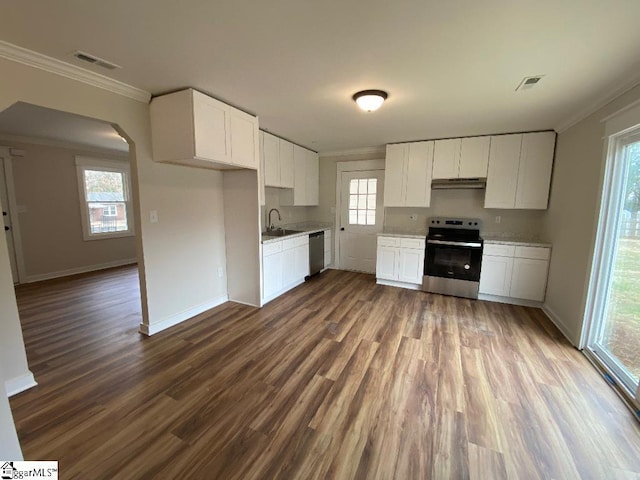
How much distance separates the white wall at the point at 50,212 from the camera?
4477 mm

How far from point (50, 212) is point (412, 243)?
6.33 metres

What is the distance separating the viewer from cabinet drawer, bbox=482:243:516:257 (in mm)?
3754

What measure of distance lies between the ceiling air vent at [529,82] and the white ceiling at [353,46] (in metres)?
0.05

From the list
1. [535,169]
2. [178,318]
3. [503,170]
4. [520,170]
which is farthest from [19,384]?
[535,169]

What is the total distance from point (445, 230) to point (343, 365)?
3137 millimetres

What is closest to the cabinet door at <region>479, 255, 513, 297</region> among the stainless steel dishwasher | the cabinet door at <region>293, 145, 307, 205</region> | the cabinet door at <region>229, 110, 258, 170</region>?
the stainless steel dishwasher

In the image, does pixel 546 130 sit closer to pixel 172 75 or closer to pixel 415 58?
pixel 415 58

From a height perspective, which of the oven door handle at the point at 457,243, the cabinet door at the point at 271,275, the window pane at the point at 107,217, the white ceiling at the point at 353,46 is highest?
the white ceiling at the point at 353,46

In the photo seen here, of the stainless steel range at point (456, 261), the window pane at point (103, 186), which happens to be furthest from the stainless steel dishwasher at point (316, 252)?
the window pane at point (103, 186)

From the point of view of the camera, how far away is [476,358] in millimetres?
2512

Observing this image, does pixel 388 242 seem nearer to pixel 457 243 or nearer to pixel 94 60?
pixel 457 243

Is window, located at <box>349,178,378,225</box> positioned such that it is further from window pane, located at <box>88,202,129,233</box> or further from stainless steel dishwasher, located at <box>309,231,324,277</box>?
window pane, located at <box>88,202,129,233</box>

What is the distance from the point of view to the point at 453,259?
4062mm

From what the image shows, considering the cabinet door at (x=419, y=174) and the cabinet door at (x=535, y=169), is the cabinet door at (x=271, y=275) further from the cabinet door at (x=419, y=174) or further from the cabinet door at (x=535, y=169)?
the cabinet door at (x=535, y=169)
